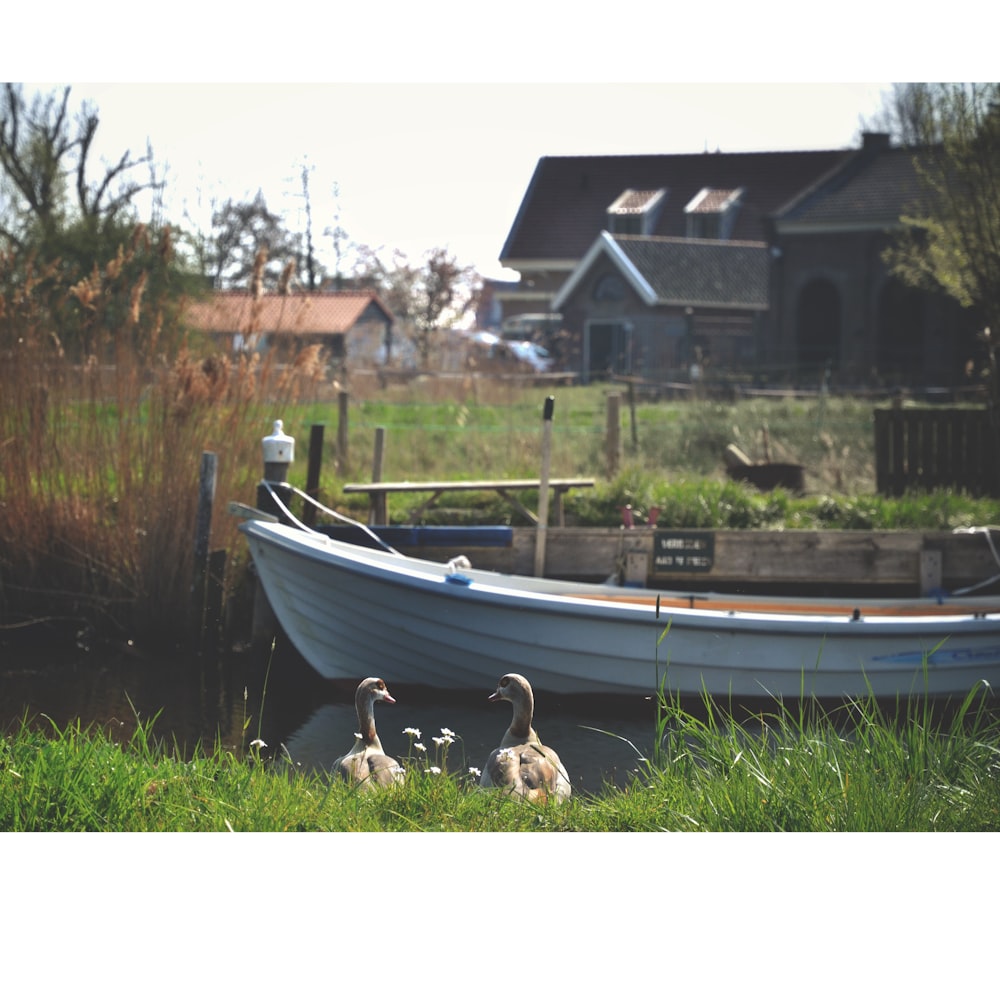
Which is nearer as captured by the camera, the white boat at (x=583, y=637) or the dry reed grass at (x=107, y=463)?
the white boat at (x=583, y=637)

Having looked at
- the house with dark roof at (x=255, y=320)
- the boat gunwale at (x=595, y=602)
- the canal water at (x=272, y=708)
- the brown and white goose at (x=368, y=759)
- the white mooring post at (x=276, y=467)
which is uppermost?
the house with dark roof at (x=255, y=320)

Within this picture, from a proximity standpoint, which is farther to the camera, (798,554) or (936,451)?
(936,451)

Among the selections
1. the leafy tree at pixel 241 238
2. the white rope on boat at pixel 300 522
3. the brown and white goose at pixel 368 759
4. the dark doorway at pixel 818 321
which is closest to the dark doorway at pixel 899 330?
the dark doorway at pixel 818 321

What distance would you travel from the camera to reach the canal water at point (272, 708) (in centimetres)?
740

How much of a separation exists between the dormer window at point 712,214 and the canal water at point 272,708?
101ft

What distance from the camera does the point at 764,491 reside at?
12.4 meters

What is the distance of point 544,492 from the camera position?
8664mm

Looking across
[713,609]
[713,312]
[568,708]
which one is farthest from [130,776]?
[713,312]

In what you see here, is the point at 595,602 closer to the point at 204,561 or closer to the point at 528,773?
the point at 204,561

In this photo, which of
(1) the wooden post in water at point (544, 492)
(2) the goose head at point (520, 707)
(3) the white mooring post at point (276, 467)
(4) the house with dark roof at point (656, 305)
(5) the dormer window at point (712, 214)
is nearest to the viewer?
(2) the goose head at point (520, 707)

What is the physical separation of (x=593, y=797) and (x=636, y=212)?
1360 inches

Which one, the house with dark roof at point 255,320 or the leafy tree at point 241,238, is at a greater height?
the leafy tree at point 241,238

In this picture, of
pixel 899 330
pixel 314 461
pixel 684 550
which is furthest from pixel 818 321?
pixel 684 550

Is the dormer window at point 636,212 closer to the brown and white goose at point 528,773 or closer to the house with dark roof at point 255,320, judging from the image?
the house with dark roof at point 255,320
